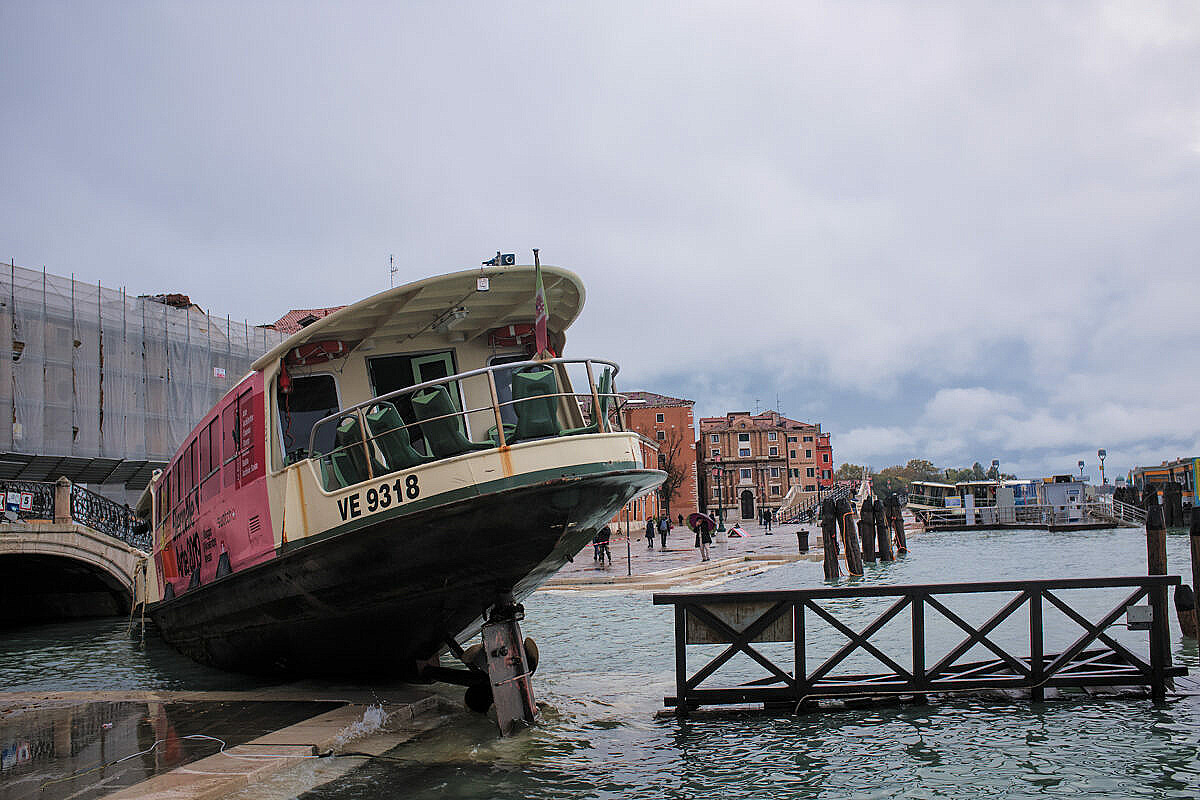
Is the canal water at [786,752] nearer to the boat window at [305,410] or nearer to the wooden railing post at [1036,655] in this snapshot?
the wooden railing post at [1036,655]

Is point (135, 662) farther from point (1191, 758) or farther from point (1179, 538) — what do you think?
point (1179, 538)

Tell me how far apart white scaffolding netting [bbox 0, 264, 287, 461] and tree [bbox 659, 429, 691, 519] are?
1742 inches

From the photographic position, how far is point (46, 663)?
17047mm

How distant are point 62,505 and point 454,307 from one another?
17.1 m

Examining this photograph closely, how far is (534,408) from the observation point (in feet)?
28.6

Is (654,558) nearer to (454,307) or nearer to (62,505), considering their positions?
(62,505)

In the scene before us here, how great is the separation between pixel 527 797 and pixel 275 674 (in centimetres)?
596

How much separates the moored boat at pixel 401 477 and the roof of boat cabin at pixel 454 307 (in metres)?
0.02

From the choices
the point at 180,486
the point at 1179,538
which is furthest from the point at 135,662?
the point at 1179,538

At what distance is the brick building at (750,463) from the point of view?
103m

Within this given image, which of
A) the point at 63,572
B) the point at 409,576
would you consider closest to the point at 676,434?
the point at 63,572

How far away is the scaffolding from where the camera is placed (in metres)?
31.1

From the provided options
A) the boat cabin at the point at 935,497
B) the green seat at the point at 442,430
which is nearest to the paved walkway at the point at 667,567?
the green seat at the point at 442,430

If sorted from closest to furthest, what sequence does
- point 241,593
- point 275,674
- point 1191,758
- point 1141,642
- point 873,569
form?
point 1191,758 < point 241,593 < point 275,674 < point 1141,642 < point 873,569
